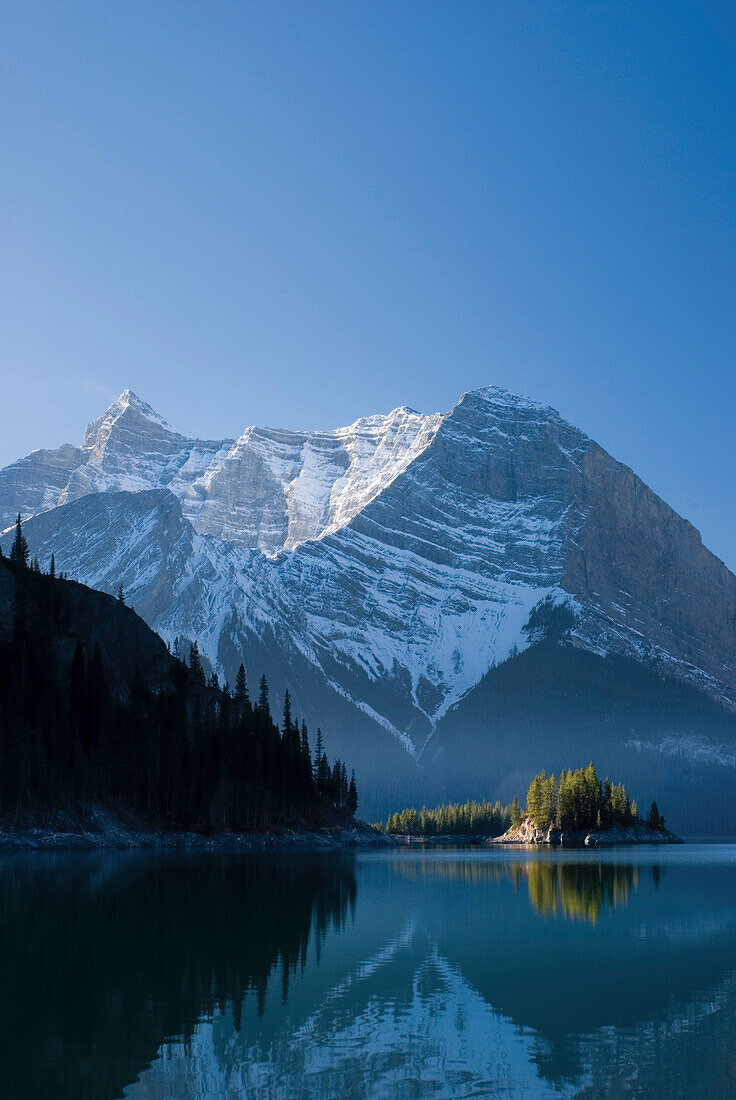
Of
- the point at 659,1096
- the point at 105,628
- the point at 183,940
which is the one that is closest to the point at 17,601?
the point at 105,628

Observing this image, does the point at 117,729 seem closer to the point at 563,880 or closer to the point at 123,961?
the point at 563,880

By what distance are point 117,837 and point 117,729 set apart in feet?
64.1

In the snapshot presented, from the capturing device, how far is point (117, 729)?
485 ft

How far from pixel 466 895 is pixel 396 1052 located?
49.7m

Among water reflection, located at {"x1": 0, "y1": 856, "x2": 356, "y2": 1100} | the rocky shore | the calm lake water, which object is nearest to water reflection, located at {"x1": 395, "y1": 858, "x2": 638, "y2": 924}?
the calm lake water

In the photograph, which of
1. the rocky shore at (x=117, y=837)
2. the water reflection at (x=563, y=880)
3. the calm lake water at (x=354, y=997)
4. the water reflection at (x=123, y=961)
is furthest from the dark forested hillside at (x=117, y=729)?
the calm lake water at (x=354, y=997)

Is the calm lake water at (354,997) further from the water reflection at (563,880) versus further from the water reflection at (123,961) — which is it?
the water reflection at (563,880)

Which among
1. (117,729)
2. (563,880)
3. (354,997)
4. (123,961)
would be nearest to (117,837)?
(117,729)

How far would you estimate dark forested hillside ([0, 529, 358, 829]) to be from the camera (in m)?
130

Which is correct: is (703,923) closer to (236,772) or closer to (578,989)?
(578,989)

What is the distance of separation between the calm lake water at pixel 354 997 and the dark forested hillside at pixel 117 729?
6484 cm

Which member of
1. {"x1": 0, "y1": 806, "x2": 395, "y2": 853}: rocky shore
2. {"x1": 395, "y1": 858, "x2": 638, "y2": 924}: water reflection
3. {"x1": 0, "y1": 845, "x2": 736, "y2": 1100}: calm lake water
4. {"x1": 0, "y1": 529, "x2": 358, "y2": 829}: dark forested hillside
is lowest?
{"x1": 0, "y1": 845, "x2": 736, "y2": 1100}: calm lake water

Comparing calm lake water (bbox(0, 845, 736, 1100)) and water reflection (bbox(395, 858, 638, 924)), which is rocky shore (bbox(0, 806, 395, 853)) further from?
calm lake water (bbox(0, 845, 736, 1100))

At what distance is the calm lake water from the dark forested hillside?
64.8m
